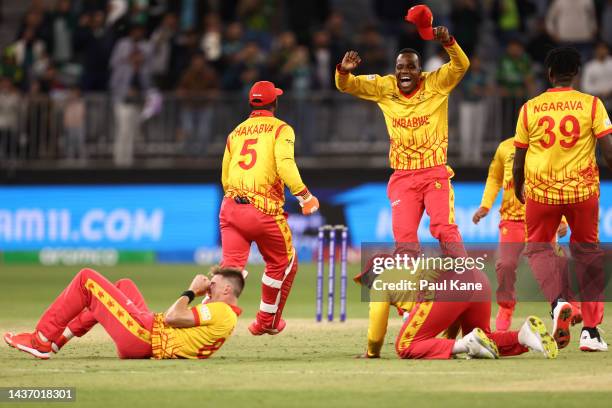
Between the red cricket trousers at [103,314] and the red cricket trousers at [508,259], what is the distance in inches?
180

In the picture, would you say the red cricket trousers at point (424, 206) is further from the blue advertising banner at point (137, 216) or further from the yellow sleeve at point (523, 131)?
the blue advertising banner at point (137, 216)

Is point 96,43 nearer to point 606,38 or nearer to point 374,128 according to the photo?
point 374,128

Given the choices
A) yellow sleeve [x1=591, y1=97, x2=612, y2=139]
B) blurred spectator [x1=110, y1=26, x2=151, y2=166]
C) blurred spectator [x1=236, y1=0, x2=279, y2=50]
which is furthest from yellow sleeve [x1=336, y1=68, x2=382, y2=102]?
blurred spectator [x1=236, y1=0, x2=279, y2=50]

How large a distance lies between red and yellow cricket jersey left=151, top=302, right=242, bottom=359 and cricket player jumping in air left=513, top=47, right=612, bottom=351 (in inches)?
116

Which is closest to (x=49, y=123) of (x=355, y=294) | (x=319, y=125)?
(x=319, y=125)

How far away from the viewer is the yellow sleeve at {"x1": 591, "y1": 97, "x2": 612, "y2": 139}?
1205 cm

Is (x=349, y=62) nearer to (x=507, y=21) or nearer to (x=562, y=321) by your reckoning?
(x=562, y=321)

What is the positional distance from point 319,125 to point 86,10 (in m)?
5.93

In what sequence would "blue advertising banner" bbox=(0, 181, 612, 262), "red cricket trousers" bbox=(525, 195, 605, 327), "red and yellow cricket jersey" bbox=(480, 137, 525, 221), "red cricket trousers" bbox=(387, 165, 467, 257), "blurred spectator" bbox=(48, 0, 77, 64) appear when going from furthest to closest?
"blurred spectator" bbox=(48, 0, 77, 64) < "blue advertising banner" bbox=(0, 181, 612, 262) < "red and yellow cricket jersey" bbox=(480, 137, 525, 221) < "red cricket trousers" bbox=(387, 165, 467, 257) < "red cricket trousers" bbox=(525, 195, 605, 327)

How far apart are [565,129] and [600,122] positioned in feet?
1.02

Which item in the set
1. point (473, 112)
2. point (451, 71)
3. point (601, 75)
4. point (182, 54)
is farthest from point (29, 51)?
point (451, 71)

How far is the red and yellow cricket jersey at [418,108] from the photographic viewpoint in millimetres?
13242

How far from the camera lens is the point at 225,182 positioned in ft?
45.2

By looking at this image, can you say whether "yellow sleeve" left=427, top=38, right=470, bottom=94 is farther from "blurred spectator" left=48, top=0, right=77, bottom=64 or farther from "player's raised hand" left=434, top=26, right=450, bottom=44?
"blurred spectator" left=48, top=0, right=77, bottom=64
